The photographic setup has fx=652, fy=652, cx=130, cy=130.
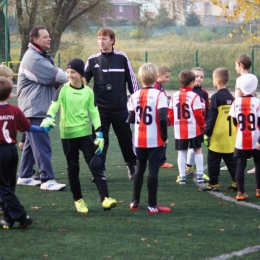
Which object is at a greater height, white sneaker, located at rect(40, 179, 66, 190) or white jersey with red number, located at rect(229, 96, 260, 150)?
white jersey with red number, located at rect(229, 96, 260, 150)

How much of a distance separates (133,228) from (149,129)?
4.04 feet

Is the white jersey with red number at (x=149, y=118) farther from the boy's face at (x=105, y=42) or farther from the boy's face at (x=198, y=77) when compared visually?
the boy's face at (x=198, y=77)

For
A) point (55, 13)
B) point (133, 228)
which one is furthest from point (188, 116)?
point (55, 13)

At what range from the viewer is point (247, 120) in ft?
25.4

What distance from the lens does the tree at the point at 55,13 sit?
3206 cm

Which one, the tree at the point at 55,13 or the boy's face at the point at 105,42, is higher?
the tree at the point at 55,13

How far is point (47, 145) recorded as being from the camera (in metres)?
8.68

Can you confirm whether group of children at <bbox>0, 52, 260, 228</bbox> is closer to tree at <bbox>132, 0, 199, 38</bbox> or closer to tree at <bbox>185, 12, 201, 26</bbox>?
tree at <bbox>132, 0, 199, 38</bbox>

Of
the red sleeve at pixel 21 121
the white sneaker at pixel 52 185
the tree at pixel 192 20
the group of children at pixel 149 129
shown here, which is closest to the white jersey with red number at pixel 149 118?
the group of children at pixel 149 129

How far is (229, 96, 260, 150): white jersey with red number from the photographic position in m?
7.74

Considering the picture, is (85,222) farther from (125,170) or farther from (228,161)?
(125,170)

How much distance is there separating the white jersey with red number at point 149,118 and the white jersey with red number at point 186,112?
57.4 inches

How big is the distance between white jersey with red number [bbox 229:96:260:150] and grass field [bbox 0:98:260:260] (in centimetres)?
72

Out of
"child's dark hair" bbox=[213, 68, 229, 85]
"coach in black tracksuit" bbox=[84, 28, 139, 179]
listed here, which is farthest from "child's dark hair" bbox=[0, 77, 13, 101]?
"child's dark hair" bbox=[213, 68, 229, 85]
